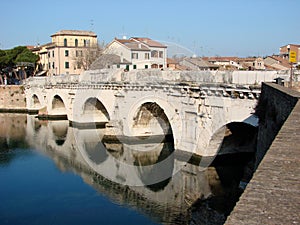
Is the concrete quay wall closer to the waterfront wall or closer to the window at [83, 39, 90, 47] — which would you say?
the waterfront wall

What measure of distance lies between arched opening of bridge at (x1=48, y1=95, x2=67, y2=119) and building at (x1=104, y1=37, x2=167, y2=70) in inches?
313

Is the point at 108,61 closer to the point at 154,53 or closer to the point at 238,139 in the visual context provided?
the point at 154,53

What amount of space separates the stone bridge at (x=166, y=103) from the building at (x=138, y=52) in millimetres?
8723

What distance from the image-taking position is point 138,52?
4091 centimetres

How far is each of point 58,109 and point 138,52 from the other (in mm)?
11226

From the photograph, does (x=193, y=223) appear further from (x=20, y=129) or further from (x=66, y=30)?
(x=66, y=30)

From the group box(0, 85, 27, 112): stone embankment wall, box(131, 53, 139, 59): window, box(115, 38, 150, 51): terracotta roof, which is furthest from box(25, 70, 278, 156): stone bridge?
box(0, 85, 27, 112): stone embankment wall

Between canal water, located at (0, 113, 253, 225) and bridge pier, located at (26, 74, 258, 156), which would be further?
bridge pier, located at (26, 74, 258, 156)

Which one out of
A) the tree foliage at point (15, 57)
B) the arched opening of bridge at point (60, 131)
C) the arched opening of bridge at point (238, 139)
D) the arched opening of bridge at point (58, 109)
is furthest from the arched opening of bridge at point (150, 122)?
the tree foliage at point (15, 57)

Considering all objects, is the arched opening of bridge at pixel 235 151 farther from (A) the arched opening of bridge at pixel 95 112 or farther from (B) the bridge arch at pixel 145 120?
(A) the arched opening of bridge at pixel 95 112

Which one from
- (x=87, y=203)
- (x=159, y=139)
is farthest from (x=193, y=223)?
(x=159, y=139)

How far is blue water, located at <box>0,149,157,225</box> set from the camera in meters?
13.0

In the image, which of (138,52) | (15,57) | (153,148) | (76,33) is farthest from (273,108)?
(15,57)

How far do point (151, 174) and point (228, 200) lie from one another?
17.4 ft
